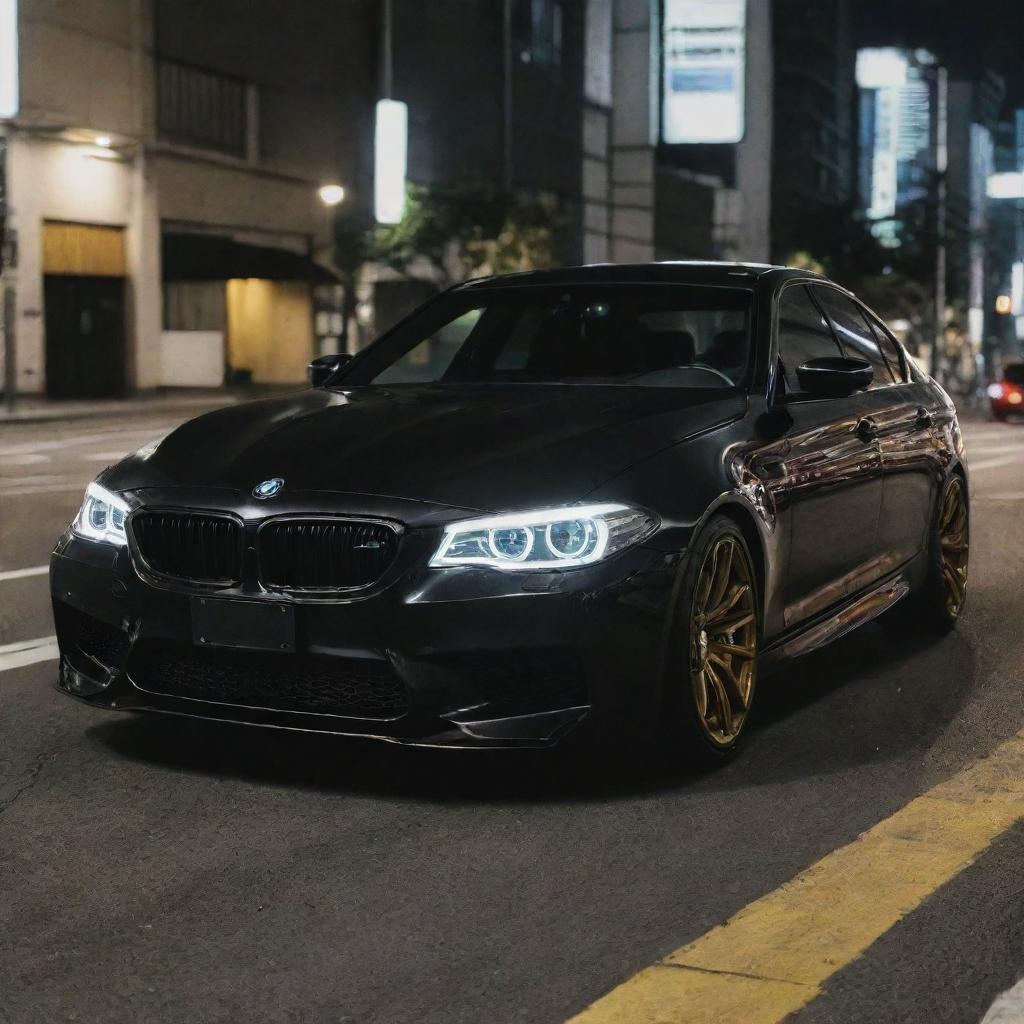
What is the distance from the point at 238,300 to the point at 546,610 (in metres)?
38.8

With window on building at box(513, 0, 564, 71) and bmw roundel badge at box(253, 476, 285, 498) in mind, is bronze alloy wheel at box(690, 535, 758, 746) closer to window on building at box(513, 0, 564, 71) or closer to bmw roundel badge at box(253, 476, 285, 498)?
bmw roundel badge at box(253, 476, 285, 498)

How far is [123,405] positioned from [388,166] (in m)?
14.2

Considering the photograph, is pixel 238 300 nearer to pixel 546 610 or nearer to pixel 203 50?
pixel 203 50

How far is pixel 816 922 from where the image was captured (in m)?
3.97

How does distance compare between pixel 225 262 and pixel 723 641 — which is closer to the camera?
pixel 723 641

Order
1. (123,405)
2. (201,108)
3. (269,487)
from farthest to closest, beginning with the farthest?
(201,108)
(123,405)
(269,487)

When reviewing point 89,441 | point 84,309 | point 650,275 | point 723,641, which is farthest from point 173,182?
point 723,641

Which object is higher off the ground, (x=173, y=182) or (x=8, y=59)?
(x=8, y=59)

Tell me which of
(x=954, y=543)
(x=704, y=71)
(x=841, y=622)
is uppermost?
(x=704, y=71)

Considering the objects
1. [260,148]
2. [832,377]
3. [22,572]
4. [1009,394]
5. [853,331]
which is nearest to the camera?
[832,377]

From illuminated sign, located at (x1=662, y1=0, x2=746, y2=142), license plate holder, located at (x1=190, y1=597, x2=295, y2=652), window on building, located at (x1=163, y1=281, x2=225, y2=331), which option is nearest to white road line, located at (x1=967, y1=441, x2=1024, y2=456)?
license plate holder, located at (x1=190, y1=597, x2=295, y2=652)

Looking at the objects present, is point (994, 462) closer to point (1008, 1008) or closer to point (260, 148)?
point (1008, 1008)

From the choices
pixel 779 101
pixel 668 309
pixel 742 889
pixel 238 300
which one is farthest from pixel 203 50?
pixel 779 101

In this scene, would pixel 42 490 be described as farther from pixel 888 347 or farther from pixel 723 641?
pixel 723 641
